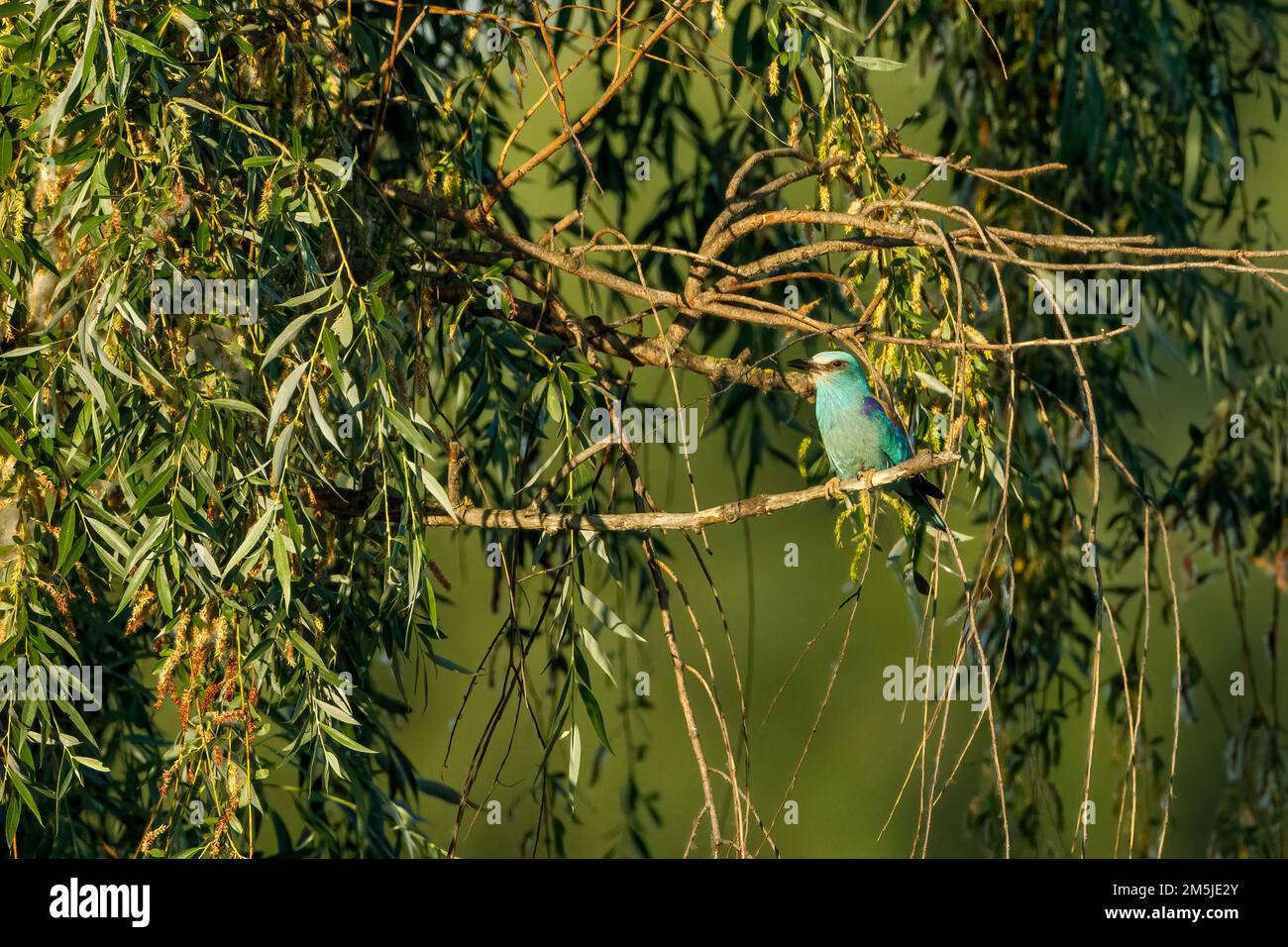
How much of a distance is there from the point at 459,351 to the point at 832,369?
2.79 feet

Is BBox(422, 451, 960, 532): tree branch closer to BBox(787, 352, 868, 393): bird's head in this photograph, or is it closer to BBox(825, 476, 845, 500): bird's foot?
BBox(825, 476, 845, 500): bird's foot

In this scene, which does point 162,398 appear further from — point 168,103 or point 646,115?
point 646,115

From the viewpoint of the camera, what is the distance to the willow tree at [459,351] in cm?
175

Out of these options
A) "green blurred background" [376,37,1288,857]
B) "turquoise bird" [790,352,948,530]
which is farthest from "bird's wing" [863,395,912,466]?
"green blurred background" [376,37,1288,857]


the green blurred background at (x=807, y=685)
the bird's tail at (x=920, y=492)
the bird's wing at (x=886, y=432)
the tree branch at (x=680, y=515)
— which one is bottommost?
the green blurred background at (x=807, y=685)

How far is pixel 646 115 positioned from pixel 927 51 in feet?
2.59

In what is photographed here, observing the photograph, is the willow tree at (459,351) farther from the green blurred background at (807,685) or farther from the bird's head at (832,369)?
the green blurred background at (807,685)

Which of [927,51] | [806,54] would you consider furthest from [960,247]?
[927,51]

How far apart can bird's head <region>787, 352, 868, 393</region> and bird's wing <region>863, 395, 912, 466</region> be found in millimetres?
50

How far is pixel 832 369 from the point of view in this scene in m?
3.01

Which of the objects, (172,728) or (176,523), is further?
(172,728)

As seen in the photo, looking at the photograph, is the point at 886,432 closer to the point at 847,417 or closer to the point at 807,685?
the point at 847,417

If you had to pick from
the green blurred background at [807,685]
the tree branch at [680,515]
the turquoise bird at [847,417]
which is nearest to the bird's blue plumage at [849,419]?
the turquoise bird at [847,417]
